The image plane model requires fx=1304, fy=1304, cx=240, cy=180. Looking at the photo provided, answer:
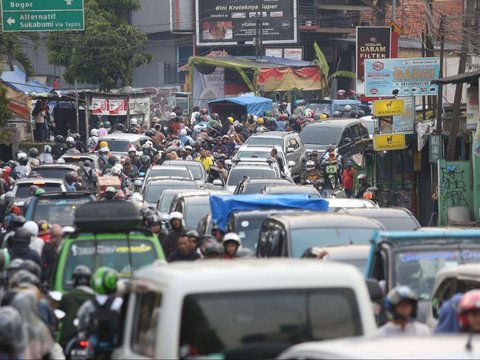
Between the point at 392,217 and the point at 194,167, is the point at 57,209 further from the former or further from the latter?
the point at 194,167

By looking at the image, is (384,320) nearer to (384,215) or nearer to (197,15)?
(384,215)

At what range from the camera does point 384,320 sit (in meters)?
10.5

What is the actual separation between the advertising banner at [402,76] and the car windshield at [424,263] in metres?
23.1

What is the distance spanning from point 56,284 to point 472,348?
8.15 meters

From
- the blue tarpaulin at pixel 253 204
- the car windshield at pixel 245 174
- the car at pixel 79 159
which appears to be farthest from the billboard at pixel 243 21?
the blue tarpaulin at pixel 253 204

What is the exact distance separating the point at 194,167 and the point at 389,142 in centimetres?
504

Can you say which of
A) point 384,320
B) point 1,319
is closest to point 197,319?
point 1,319

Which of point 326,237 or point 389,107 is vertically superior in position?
point 389,107

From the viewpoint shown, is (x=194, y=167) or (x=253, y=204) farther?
(x=194, y=167)

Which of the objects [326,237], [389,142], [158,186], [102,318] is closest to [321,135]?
[389,142]

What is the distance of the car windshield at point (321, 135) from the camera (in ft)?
146

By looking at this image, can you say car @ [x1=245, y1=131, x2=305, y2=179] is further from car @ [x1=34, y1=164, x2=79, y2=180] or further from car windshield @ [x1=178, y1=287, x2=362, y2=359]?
car windshield @ [x1=178, y1=287, x2=362, y2=359]

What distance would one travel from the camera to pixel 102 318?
9.86 metres

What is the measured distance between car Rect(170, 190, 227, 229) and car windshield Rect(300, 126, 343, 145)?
21.6 m
